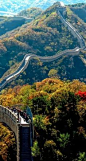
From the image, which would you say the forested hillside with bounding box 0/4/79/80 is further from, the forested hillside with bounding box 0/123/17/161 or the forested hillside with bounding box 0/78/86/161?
the forested hillside with bounding box 0/123/17/161

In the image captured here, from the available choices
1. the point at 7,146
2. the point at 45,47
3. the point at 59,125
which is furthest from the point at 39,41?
the point at 7,146

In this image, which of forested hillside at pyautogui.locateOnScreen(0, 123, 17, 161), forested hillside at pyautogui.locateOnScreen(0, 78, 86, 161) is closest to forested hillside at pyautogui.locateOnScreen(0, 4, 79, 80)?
forested hillside at pyautogui.locateOnScreen(0, 78, 86, 161)

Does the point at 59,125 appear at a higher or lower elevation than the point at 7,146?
higher

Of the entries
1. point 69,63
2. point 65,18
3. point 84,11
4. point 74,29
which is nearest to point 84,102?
point 69,63

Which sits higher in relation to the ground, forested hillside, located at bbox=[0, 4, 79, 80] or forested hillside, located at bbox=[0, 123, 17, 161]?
forested hillside, located at bbox=[0, 4, 79, 80]

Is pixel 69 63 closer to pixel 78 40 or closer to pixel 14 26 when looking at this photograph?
pixel 78 40

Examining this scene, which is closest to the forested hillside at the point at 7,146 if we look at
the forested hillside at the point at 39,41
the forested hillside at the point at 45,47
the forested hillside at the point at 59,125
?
the forested hillside at the point at 59,125

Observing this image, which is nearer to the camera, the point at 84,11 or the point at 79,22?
the point at 79,22

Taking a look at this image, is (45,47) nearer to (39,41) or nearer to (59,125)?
(39,41)
